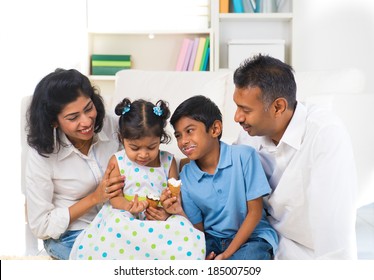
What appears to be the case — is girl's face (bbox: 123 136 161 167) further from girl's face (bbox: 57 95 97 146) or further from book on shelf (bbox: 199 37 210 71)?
book on shelf (bbox: 199 37 210 71)

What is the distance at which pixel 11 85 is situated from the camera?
339 cm

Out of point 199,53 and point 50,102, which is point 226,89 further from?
point 199,53

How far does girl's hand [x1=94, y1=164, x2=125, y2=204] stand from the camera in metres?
1.64

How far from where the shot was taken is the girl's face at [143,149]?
5.45 feet

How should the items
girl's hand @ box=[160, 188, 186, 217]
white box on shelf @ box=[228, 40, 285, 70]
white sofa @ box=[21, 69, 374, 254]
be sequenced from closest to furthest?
girl's hand @ box=[160, 188, 186, 217], white sofa @ box=[21, 69, 374, 254], white box on shelf @ box=[228, 40, 285, 70]

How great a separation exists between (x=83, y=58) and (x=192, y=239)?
8.12 feet

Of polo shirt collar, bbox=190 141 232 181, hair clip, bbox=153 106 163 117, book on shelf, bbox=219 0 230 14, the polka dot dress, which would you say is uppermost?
book on shelf, bbox=219 0 230 14

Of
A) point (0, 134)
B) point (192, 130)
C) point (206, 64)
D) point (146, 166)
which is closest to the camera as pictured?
point (192, 130)

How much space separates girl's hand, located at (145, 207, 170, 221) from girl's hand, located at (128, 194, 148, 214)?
19 mm

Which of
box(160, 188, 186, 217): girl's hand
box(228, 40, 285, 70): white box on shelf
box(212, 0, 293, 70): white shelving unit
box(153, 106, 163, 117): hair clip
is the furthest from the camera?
box(212, 0, 293, 70): white shelving unit

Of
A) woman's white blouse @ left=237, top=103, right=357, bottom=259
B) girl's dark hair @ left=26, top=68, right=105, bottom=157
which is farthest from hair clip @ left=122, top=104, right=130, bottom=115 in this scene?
woman's white blouse @ left=237, top=103, right=357, bottom=259

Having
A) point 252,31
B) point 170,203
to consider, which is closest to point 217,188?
point 170,203
